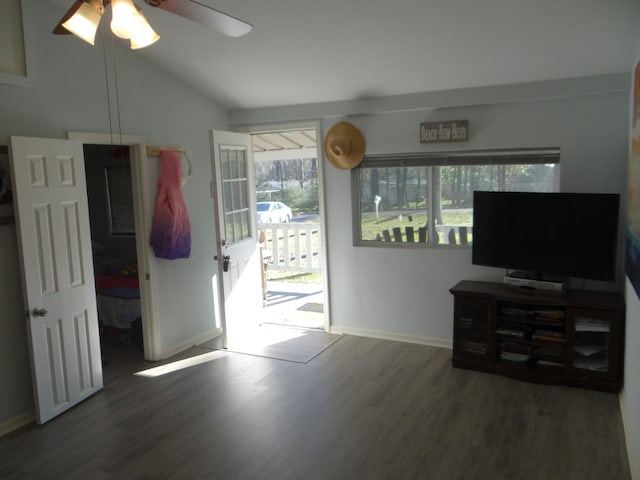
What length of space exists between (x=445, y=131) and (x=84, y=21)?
3.06 metres

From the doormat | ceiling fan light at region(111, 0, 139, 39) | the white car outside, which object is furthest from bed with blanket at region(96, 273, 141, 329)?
the white car outside

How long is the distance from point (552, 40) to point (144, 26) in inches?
105

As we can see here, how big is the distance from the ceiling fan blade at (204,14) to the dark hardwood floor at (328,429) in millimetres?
2309

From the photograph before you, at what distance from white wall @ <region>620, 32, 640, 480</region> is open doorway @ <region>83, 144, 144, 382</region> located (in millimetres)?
3709

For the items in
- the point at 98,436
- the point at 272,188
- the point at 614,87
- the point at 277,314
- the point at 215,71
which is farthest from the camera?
the point at 272,188

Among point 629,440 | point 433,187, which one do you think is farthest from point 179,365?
point 629,440

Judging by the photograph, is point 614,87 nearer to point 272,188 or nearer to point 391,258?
point 391,258

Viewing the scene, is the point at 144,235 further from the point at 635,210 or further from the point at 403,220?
the point at 635,210

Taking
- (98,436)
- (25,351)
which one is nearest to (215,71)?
(25,351)

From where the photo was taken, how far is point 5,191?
11.1 ft

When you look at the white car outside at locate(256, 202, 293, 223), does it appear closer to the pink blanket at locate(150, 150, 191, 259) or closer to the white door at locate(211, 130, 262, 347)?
the white door at locate(211, 130, 262, 347)

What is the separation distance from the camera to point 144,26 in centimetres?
215

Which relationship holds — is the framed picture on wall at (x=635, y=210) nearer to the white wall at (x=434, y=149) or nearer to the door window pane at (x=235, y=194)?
the white wall at (x=434, y=149)

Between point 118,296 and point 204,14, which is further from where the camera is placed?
point 118,296
